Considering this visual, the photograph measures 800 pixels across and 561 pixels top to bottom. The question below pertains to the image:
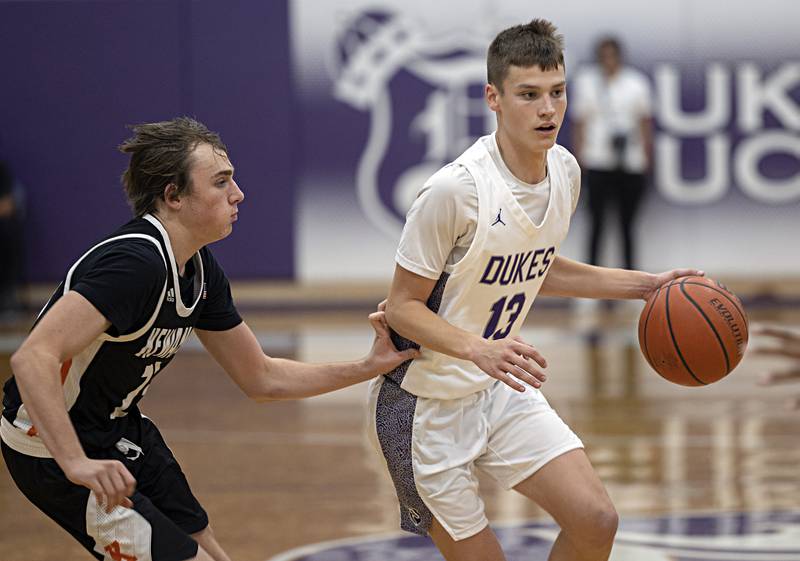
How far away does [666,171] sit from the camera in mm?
12211

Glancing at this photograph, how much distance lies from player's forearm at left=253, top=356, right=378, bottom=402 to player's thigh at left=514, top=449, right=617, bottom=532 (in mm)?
598

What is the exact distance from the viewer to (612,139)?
1127cm

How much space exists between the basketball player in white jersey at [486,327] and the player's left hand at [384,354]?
4cm

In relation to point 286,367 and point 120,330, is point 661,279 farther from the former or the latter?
point 120,330

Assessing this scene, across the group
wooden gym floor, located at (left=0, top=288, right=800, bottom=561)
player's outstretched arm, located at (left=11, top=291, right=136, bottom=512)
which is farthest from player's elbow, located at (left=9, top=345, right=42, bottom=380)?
wooden gym floor, located at (left=0, top=288, right=800, bottom=561)

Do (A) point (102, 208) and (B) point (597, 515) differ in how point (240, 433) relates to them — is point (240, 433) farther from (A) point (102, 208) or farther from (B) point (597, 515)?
(A) point (102, 208)

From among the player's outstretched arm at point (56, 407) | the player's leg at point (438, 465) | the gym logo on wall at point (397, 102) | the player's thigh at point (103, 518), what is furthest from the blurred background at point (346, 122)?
the player's outstretched arm at point (56, 407)

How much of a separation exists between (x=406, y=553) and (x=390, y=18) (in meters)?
8.32

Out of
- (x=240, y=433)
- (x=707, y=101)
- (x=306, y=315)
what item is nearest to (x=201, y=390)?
(x=240, y=433)

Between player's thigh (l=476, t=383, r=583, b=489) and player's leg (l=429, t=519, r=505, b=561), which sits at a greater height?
player's thigh (l=476, t=383, r=583, b=489)

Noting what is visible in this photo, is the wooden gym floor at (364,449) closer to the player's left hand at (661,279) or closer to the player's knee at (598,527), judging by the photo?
the player's left hand at (661,279)

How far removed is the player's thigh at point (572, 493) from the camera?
3.46m

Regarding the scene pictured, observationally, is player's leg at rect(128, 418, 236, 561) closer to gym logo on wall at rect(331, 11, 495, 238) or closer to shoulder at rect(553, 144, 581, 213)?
shoulder at rect(553, 144, 581, 213)

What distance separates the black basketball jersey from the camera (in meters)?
3.12
